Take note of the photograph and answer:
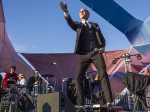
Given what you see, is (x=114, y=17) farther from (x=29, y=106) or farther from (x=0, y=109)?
(x=0, y=109)

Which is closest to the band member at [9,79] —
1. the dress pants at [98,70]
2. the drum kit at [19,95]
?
the drum kit at [19,95]

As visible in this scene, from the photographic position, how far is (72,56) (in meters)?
13.7

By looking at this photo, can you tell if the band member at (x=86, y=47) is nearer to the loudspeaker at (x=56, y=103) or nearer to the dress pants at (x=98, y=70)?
the dress pants at (x=98, y=70)

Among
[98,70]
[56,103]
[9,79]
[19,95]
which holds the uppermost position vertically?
[9,79]

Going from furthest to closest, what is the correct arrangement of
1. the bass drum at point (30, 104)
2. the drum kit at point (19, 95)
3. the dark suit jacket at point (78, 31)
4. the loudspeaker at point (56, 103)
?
1. the bass drum at point (30, 104)
2. the drum kit at point (19, 95)
3. the dark suit jacket at point (78, 31)
4. the loudspeaker at point (56, 103)

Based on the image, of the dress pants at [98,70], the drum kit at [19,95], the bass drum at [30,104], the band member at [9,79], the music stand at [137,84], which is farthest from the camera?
the band member at [9,79]

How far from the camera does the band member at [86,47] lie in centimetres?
315

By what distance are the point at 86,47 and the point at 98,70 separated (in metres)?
0.39

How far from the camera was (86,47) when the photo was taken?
329 centimetres

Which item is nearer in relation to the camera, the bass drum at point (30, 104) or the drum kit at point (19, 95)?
the drum kit at point (19, 95)

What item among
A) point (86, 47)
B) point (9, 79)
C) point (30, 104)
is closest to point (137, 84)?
point (86, 47)

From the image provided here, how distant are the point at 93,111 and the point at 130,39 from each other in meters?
8.53

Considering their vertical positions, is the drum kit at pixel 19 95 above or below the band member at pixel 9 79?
below

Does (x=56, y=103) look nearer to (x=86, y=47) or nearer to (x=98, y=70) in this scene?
(x=98, y=70)
